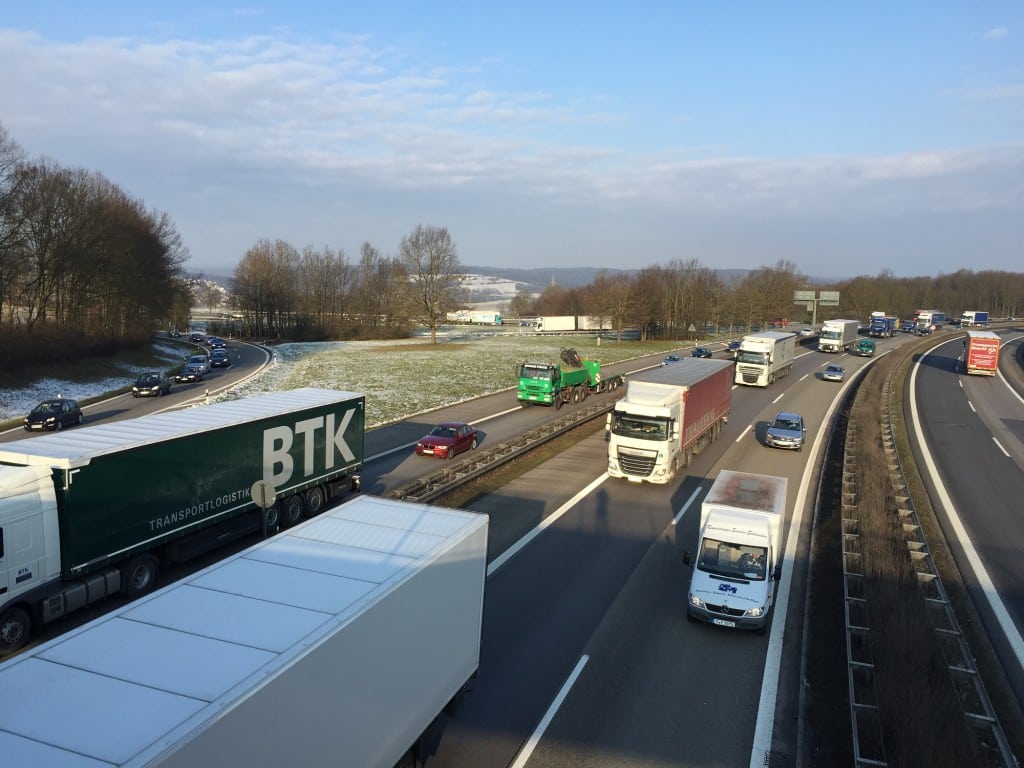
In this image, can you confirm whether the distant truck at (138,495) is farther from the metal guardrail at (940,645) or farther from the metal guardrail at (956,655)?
the metal guardrail at (956,655)

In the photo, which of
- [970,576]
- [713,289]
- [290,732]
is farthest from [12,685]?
[713,289]

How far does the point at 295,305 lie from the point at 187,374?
53.5 metres

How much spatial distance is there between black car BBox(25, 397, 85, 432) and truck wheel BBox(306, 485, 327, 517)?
2026 cm

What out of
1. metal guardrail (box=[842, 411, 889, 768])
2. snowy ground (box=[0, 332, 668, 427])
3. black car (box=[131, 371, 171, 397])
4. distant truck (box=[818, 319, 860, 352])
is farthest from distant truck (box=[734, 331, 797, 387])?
black car (box=[131, 371, 171, 397])

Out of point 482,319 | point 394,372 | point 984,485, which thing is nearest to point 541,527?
point 984,485

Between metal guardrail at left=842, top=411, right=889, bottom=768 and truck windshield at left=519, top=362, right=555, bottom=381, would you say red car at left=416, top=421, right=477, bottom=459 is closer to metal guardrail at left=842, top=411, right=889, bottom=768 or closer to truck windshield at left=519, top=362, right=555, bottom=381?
truck windshield at left=519, top=362, right=555, bottom=381

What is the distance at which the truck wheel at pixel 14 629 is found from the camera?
1151 cm

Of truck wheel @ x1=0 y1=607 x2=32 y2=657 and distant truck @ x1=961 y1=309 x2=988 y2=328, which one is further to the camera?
distant truck @ x1=961 y1=309 x2=988 y2=328

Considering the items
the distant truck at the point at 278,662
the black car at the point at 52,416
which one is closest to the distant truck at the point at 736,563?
the distant truck at the point at 278,662

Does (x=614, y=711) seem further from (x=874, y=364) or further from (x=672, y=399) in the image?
(x=874, y=364)

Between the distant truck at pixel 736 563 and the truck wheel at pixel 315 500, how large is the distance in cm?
1038

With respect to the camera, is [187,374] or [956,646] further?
[187,374]

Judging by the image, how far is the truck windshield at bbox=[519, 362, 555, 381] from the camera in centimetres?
3831

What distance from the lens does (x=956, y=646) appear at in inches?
476
